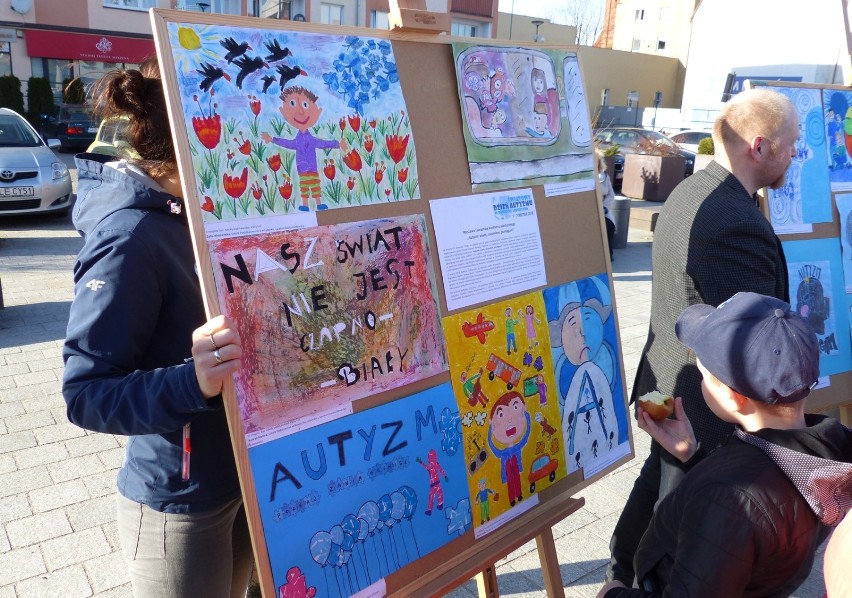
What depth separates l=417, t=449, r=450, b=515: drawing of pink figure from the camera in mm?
1737

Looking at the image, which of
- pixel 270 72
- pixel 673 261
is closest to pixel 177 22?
pixel 270 72

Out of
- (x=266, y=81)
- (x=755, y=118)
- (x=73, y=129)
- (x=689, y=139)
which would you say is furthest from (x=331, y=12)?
(x=266, y=81)

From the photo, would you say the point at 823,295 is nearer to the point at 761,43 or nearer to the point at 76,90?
the point at 76,90

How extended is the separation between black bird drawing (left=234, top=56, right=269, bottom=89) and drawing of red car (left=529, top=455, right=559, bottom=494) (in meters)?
1.35

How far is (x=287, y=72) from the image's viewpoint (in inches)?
59.0

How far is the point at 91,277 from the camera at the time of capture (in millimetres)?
1396

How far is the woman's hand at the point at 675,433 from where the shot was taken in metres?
1.84

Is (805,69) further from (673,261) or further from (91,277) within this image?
(91,277)

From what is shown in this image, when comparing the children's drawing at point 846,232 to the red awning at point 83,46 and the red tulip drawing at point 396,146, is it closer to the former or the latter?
the red tulip drawing at point 396,146

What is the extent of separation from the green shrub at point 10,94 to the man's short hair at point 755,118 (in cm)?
2336

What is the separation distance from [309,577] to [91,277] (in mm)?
801

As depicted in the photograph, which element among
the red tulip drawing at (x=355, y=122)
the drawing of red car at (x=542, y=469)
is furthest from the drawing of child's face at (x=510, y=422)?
the red tulip drawing at (x=355, y=122)

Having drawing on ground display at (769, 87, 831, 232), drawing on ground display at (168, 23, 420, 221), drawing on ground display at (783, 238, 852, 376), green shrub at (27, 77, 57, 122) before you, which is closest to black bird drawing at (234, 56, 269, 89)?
drawing on ground display at (168, 23, 420, 221)

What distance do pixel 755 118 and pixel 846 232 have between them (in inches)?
51.0
